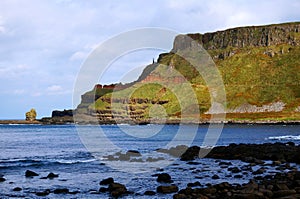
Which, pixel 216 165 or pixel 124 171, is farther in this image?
pixel 216 165

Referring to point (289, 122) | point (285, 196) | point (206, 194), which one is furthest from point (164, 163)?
point (289, 122)

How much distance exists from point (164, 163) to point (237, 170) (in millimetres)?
12257

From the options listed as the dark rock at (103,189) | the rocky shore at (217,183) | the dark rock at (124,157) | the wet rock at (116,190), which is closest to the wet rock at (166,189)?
the rocky shore at (217,183)

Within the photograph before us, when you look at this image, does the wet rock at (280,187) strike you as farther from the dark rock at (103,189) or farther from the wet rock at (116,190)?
the dark rock at (103,189)

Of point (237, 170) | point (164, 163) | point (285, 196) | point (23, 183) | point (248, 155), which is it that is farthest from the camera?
point (248, 155)

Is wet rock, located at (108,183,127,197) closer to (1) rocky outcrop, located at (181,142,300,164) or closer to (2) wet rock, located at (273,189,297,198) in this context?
(2) wet rock, located at (273,189,297,198)

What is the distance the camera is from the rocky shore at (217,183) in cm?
2700

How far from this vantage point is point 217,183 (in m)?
34.0

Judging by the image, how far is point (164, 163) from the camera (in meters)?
51.2

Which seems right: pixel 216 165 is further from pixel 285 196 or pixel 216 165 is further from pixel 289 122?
pixel 289 122

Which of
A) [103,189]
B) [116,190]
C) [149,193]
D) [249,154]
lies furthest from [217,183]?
[249,154]

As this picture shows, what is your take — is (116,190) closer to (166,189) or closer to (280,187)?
(166,189)

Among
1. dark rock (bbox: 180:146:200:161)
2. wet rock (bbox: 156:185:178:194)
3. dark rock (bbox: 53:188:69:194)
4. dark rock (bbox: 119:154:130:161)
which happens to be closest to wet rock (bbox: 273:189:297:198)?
wet rock (bbox: 156:185:178:194)

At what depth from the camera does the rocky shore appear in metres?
27.0
